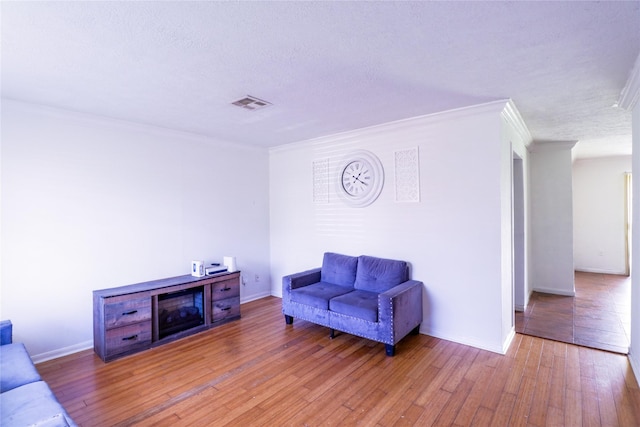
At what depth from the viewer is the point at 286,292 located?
3.80m

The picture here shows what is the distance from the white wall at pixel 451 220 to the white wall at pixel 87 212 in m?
1.89

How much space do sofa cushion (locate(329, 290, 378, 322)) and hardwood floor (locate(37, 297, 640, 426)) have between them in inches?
14.1

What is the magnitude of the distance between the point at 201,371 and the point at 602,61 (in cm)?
387

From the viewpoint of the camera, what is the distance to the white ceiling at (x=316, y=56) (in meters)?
1.59

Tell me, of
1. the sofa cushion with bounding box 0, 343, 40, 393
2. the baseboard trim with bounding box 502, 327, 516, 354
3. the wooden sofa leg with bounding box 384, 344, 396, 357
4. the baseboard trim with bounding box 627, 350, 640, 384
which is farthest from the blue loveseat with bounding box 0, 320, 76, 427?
the baseboard trim with bounding box 627, 350, 640, 384

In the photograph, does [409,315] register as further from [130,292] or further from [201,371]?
[130,292]

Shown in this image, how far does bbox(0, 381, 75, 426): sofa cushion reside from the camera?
58.7 inches

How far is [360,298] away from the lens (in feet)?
10.9

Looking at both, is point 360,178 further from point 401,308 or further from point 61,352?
point 61,352

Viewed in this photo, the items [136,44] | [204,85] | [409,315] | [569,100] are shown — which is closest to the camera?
[136,44]

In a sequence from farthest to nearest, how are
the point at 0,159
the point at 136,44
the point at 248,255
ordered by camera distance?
the point at 248,255
the point at 0,159
the point at 136,44

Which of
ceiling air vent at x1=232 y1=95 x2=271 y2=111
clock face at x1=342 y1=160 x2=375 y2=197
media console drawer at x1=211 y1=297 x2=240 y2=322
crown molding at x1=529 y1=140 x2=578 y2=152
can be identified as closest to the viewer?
ceiling air vent at x1=232 y1=95 x2=271 y2=111

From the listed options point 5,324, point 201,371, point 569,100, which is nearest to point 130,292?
point 5,324

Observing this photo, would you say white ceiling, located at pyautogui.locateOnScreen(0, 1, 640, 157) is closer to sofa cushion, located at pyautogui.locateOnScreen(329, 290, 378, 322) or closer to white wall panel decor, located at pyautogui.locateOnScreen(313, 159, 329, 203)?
white wall panel decor, located at pyautogui.locateOnScreen(313, 159, 329, 203)
